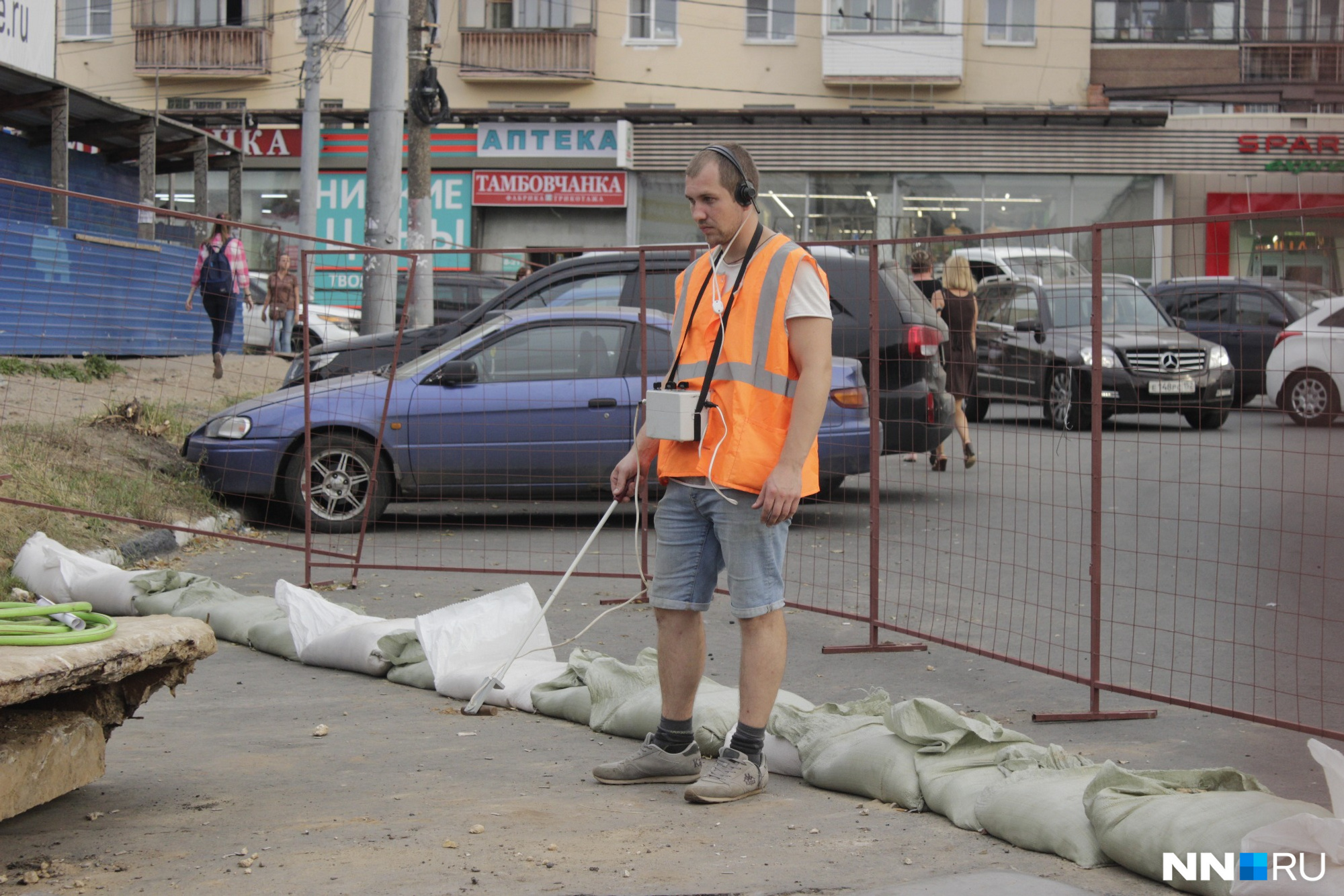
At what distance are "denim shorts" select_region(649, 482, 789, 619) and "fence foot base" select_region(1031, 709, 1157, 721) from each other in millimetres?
1602

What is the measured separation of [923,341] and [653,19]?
30.3m

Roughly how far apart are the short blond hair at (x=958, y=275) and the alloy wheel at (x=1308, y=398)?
3610 millimetres

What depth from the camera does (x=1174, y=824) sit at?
354 cm

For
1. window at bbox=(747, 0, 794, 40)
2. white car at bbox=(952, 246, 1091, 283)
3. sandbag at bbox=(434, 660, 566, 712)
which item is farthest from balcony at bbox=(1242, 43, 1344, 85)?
sandbag at bbox=(434, 660, 566, 712)

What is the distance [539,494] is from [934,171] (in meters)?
25.6

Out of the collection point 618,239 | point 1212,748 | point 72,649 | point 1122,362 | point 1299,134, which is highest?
point 1299,134

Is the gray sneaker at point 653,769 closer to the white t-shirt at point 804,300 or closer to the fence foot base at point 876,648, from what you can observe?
the white t-shirt at point 804,300

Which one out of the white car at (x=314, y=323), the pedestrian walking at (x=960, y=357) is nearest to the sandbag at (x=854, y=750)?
the pedestrian walking at (x=960, y=357)

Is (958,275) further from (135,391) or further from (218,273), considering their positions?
(218,273)

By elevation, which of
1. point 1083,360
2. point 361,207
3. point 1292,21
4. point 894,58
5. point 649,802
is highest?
point 1292,21

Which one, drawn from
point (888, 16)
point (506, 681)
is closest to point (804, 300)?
point (506, 681)

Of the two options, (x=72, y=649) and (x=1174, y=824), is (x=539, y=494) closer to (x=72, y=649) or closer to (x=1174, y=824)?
(x=72, y=649)

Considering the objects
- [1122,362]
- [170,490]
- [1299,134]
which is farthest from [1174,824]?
[1299,134]

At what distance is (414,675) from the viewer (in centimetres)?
580
